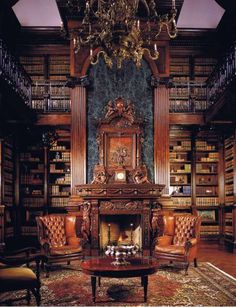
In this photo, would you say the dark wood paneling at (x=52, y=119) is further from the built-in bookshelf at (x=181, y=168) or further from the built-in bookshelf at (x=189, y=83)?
the built-in bookshelf at (x=181, y=168)

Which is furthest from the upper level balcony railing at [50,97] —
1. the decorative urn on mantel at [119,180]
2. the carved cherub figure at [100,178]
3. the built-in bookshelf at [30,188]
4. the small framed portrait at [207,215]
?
the small framed portrait at [207,215]

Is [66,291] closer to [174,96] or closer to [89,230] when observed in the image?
[89,230]

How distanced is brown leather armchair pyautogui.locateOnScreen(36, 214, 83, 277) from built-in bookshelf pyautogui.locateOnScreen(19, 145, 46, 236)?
11.1ft

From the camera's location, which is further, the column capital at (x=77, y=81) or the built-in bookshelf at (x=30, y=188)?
the built-in bookshelf at (x=30, y=188)

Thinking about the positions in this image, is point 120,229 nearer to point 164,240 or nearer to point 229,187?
point 164,240

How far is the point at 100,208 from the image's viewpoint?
351 inches

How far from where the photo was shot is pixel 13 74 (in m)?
9.09

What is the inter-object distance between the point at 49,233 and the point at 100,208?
4.91 ft

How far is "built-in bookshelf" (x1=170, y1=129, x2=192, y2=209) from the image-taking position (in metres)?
11.4

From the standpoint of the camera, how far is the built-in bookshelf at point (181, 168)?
11414 millimetres

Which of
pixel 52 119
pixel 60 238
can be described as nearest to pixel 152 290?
pixel 60 238

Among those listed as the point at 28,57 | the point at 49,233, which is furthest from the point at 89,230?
the point at 28,57

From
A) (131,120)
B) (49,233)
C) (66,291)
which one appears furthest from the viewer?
(131,120)

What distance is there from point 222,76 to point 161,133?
175 cm
